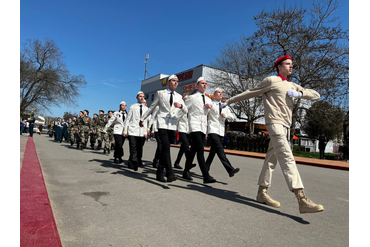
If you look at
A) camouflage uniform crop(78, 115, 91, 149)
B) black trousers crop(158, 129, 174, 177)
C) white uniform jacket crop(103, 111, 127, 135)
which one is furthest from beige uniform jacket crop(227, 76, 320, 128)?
camouflage uniform crop(78, 115, 91, 149)

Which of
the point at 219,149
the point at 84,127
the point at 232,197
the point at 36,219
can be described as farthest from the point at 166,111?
the point at 84,127

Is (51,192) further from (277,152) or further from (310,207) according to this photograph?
(310,207)

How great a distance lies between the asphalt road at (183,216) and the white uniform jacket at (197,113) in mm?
1120

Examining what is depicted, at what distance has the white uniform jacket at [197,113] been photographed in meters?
5.25

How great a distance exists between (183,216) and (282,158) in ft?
5.08

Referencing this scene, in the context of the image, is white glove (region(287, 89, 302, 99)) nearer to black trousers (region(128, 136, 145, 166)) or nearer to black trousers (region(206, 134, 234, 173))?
black trousers (region(206, 134, 234, 173))

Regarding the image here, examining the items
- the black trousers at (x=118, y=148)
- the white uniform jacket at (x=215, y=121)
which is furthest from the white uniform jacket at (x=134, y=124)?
the white uniform jacket at (x=215, y=121)

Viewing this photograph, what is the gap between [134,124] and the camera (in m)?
7.01

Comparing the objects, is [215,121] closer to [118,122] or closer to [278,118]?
[278,118]

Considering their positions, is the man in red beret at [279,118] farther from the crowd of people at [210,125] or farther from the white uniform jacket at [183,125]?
the white uniform jacket at [183,125]

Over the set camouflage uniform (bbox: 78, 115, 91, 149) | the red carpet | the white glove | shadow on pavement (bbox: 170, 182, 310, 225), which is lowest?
shadow on pavement (bbox: 170, 182, 310, 225)

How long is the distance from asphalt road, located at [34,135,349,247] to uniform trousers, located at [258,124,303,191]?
1.32ft

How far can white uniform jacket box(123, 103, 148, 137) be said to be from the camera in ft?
22.8
